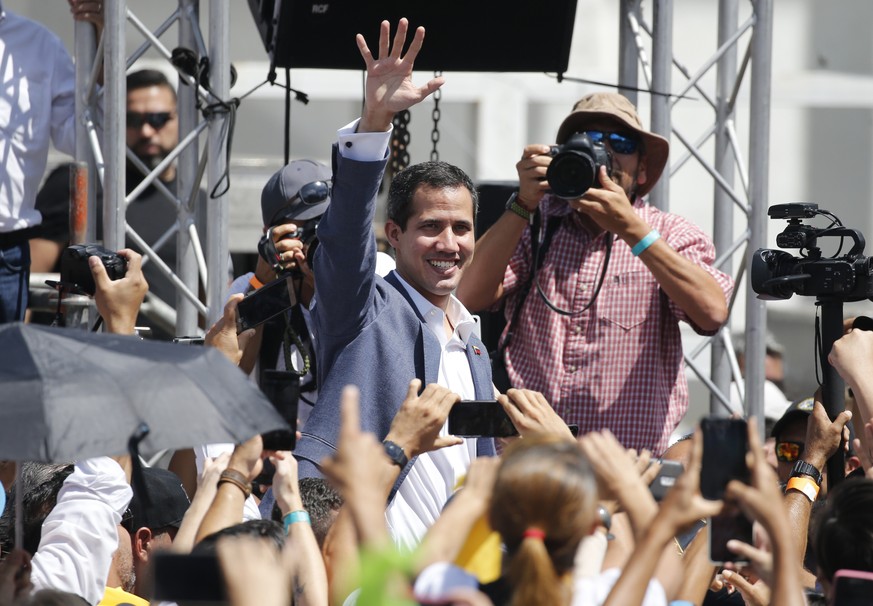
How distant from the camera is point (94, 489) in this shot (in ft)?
11.0

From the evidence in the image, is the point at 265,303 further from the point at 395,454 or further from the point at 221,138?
the point at 221,138

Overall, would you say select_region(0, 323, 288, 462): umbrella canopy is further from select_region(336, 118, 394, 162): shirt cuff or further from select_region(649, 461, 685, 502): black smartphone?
select_region(336, 118, 394, 162): shirt cuff

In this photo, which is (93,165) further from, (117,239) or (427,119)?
(427,119)

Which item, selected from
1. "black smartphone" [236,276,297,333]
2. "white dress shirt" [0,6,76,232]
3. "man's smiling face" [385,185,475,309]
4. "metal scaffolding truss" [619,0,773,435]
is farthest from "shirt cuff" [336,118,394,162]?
"metal scaffolding truss" [619,0,773,435]

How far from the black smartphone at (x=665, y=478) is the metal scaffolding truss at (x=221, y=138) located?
243cm

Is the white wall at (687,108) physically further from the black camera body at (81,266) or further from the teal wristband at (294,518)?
the teal wristband at (294,518)

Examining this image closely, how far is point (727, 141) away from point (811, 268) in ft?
4.94

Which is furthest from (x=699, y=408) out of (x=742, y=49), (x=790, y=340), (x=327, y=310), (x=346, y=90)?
(x=327, y=310)

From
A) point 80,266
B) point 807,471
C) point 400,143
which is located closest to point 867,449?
point 807,471

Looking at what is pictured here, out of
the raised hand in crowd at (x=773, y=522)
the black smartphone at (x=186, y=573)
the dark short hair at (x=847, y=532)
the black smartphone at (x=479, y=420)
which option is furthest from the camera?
the black smartphone at (x=479, y=420)

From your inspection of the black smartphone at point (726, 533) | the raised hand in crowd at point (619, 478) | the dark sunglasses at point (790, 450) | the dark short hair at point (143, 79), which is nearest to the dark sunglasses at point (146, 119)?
the dark short hair at point (143, 79)

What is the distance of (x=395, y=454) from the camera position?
3.12m

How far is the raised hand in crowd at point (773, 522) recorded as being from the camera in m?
2.36

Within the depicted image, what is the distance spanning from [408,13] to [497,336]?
1.28m
